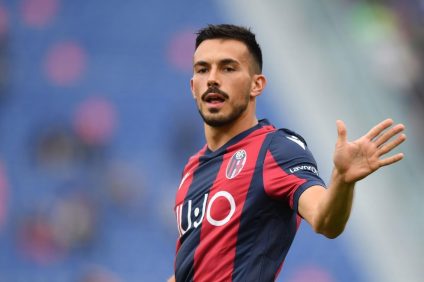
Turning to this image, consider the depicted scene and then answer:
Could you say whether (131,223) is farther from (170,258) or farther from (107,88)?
(107,88)

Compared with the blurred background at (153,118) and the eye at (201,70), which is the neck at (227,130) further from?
the blurred background at (153,118)

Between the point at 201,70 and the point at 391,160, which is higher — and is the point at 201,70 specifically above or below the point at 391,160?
above

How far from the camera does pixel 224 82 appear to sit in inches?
159

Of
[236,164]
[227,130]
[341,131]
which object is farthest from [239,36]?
[341,131]

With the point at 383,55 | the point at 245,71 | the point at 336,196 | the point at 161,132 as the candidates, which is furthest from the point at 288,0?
the point at 336,196

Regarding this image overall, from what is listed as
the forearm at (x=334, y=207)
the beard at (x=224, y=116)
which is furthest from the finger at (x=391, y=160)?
the beard at (x=224, y=116)

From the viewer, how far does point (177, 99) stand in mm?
11148

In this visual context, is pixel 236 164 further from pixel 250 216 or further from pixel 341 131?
pixel 341 131

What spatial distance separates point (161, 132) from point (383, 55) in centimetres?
300

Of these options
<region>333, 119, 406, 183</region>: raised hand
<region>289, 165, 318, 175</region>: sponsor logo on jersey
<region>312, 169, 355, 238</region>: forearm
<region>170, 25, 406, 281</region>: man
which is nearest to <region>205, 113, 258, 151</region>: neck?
<region>170, 25, 406, 281</region>: man

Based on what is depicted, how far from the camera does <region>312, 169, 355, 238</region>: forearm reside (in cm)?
309

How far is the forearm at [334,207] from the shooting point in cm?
309

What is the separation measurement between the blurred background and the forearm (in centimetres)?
599

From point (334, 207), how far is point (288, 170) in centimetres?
46
